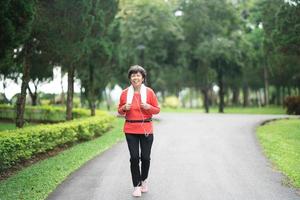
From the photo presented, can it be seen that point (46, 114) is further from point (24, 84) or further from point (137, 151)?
point (137, 151)

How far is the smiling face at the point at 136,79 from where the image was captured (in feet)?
23.9

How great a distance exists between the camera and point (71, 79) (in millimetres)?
20078

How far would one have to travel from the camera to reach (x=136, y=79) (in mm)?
7270

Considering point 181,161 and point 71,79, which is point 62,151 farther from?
point 71,79

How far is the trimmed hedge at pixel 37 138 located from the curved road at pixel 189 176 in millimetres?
1575

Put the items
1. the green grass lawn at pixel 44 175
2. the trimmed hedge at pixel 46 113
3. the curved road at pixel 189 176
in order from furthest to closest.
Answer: the trimmed hedge at pixel 46 113, the green grass lawn at pixel 44 175, the curved road at pixel 189 176

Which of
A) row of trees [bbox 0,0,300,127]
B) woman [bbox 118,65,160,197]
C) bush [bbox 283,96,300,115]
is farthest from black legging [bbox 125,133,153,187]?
bush [bbox 283,96,300,115]

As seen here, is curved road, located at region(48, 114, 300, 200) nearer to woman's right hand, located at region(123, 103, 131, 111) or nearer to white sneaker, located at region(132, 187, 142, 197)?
white sneaker, located at region(132, 187, 142, 197)

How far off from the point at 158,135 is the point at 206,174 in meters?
8.25

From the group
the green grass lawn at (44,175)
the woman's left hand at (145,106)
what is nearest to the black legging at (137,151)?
the woman's left hand at (145,106)

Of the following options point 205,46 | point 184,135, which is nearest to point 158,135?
point 184,135

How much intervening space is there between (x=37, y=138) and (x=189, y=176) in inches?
182

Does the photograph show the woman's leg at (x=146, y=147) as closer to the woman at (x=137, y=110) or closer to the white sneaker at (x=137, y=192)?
the woman at (x=137, y=110)

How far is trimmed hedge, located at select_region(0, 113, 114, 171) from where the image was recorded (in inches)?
400
